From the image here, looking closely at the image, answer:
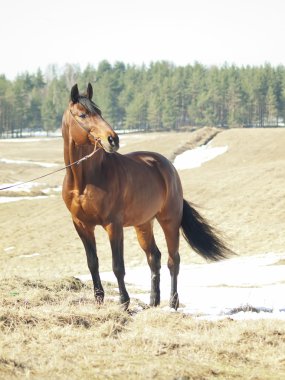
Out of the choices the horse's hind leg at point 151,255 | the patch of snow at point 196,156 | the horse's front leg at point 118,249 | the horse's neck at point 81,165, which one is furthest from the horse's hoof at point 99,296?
the patch of snow at point 196,156

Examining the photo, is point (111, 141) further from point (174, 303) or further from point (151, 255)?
point (174, 303)

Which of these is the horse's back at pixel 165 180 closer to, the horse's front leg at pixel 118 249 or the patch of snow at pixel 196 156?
the horse's front leg at pixel 118 249

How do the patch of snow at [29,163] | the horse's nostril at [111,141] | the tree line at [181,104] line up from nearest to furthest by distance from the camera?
the horse's nostril at [111,141] < the patch of snow at [29,163] < the tree line at [181,104]

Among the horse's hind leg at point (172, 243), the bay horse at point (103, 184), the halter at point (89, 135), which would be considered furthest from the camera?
the horse's hind leg at point (172, 243)

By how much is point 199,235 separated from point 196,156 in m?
48.4

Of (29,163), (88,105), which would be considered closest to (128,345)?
(88,105)

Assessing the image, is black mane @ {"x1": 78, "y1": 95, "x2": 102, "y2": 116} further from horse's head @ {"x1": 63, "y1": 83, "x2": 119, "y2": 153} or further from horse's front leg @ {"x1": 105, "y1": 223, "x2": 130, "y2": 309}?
horse's front leg @ {"x1": 105, "y1": 223, "x2": 130, "y2": 309}

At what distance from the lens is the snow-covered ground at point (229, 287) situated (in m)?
9.77

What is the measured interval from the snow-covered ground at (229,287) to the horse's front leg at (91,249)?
135 cm

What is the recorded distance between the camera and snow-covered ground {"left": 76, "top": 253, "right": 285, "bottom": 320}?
9.77 metres

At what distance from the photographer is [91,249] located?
31.6 ft

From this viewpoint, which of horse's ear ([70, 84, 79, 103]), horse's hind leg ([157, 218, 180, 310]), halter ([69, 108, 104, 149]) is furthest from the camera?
horse's hind leg ([157, 218, 180, 310])

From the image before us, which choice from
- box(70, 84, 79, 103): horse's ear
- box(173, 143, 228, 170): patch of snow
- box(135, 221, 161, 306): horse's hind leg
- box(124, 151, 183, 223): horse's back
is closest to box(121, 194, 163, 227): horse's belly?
box(124, 151, 183, 223): horse's back

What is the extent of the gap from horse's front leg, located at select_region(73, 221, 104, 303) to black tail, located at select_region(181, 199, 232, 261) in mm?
2167
